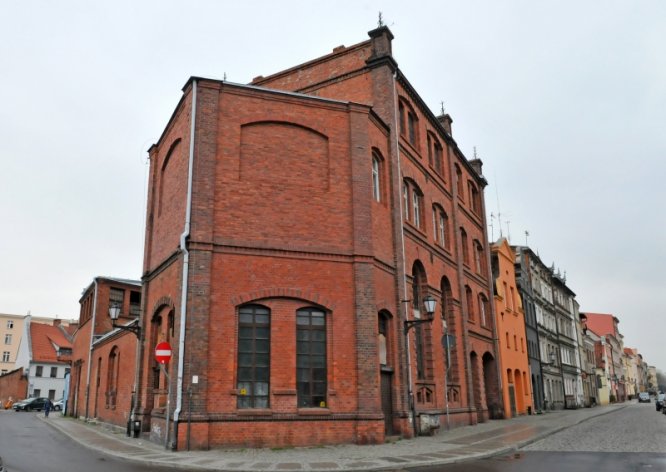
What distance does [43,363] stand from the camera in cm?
6162

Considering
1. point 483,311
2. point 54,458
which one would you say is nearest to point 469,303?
point 483,311

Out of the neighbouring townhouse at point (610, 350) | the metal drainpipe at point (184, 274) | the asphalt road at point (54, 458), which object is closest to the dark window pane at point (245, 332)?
the metal drainpipe at point (184, 274)

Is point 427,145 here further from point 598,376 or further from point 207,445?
point 598,376

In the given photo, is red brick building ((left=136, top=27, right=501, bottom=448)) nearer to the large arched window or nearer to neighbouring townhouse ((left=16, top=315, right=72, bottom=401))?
the large arched window

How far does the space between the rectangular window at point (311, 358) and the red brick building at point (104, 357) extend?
817 centimetres

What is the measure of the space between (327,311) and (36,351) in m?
57.3

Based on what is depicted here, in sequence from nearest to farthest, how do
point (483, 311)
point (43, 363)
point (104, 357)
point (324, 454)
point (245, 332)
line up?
point (324, 454), point (245, 332), point (104, 357), point (483, 311), point (43, 363)

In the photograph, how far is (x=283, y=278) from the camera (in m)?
16.2

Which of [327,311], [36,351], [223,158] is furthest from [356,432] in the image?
[36,351]

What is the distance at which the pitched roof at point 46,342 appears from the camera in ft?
204

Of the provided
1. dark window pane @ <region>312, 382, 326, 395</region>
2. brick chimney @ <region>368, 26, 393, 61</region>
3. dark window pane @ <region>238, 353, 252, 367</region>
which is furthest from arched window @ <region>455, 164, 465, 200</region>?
dark window pane @ <region>238, 353, 252, 367</region>

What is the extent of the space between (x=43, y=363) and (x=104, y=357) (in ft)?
132

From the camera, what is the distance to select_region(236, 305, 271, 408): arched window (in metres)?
15.1

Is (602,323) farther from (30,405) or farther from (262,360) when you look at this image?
(262,360)
